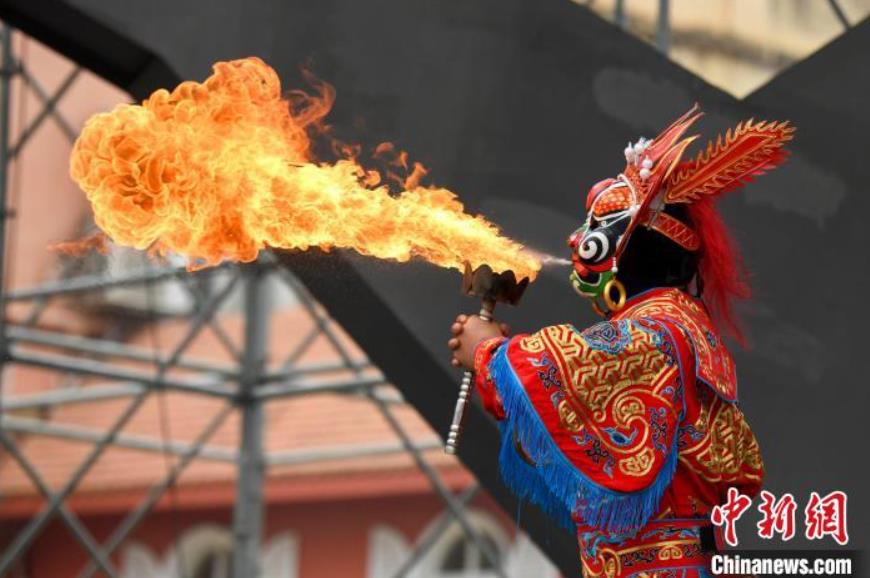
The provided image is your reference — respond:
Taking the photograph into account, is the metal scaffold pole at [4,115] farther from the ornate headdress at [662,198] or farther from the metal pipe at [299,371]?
the ornate headdress at [662,198]

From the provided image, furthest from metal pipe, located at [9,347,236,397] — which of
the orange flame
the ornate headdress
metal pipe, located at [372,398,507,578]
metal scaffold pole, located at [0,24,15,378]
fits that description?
the ornate headdress

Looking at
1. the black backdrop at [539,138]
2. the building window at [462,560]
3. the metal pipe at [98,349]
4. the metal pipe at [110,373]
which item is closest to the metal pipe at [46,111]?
the metal pipe at [110,373]

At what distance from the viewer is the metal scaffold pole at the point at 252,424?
872 cm

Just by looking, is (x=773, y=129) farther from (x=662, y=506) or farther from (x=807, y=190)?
(x=807, y=190)

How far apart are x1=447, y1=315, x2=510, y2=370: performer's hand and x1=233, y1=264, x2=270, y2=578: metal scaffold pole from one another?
4523mm

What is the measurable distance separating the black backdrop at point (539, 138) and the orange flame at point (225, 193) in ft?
1.76

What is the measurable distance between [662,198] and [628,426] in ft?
1.80

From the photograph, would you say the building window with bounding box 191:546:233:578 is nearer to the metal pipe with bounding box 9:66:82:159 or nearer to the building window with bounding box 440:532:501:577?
the building window with bounding box 440:532:501:577

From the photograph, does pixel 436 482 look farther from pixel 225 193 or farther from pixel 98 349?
pixel 225 193

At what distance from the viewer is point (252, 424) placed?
29.3 feet

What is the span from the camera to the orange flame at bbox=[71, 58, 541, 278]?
15.1 ft

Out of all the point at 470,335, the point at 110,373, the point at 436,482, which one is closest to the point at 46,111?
the point at 110,373

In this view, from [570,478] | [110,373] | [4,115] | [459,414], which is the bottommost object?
[570,478]

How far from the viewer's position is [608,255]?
4.16 metres
